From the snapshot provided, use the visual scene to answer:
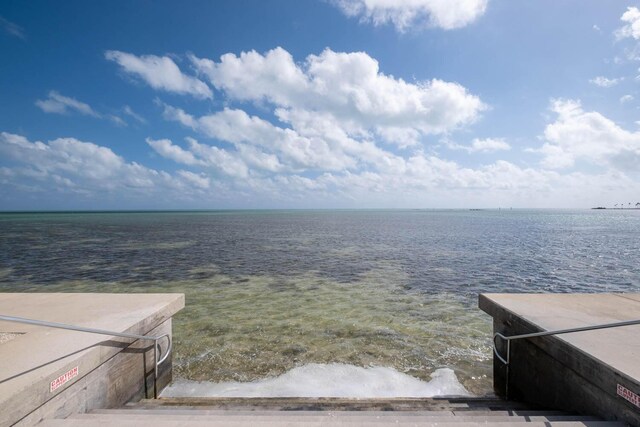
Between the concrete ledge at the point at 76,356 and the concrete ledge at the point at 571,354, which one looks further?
the concrete ledge at the point at 571,354

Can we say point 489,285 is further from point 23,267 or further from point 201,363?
point 23,267

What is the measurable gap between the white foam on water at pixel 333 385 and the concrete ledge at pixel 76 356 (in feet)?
3.10

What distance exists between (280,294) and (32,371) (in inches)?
472

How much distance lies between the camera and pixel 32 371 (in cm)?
377

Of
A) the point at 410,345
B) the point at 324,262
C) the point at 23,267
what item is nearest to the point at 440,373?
the point at 410,345

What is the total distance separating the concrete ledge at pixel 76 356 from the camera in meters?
3.58


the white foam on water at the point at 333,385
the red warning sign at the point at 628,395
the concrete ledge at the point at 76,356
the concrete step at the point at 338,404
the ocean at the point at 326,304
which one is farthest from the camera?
the ocean at the point at 326,304

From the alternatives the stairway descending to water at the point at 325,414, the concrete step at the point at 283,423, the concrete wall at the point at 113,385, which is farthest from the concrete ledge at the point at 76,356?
the concrete step at the point at 283,423

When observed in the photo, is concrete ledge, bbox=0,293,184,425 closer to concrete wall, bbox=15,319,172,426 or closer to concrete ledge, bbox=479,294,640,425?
concrete wall, bbox=15,319,172,426

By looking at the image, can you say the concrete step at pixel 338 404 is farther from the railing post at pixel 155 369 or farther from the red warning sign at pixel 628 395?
the red warning sign at pixel 628 395

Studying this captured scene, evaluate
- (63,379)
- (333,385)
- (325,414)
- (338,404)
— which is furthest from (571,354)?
(63,379)

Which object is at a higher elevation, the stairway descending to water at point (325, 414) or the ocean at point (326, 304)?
the stairway descending to water at point (325, 414)

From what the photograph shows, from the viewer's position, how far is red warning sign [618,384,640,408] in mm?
3466

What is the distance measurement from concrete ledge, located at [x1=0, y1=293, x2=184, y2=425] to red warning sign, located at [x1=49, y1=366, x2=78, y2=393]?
0.01 metres
